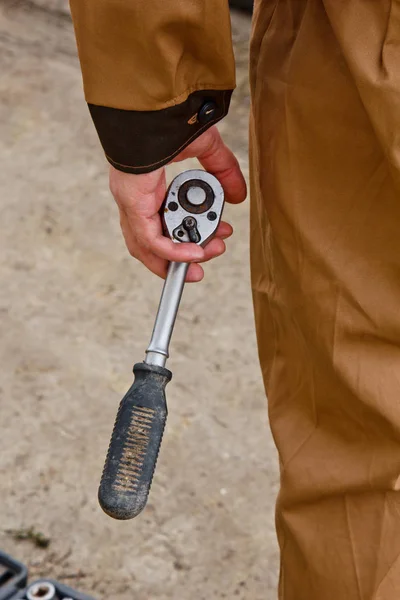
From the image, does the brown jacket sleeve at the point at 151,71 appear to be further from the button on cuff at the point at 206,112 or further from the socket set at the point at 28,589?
the socket set at the point at 28,589

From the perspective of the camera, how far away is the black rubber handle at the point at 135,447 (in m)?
0.99

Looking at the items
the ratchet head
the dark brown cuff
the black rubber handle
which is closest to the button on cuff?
the dark brown cuff

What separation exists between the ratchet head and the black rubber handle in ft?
0.55

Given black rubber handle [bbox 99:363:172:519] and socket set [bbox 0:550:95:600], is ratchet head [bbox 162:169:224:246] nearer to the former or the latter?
black rubber handle [bbox 99:363:172:519]

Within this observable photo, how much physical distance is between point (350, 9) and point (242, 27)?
2.71 meters

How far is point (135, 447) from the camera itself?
101 centimetres

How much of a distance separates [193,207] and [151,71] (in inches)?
8.8

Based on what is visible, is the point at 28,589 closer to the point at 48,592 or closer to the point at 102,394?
the point at 48,592

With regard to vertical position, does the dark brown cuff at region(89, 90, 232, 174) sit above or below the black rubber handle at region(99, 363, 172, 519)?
above

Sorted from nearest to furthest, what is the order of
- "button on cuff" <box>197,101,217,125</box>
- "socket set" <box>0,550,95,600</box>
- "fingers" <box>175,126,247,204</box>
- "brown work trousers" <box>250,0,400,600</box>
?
"brown work trousers" <box>250,0,400,600</box> → "button on cuff" <box>197,101,217,125</box> → "fingers" <box>175,126,247,204</box> → "socket set" <box>0,550,95,600</box>

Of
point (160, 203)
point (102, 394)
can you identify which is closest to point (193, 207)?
point (160, 203)

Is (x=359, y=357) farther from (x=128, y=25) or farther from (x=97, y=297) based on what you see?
(x=97, y=297)

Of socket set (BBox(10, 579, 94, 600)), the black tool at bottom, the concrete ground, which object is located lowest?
the concrete ground

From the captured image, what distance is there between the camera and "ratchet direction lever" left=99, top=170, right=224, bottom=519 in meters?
0.99
